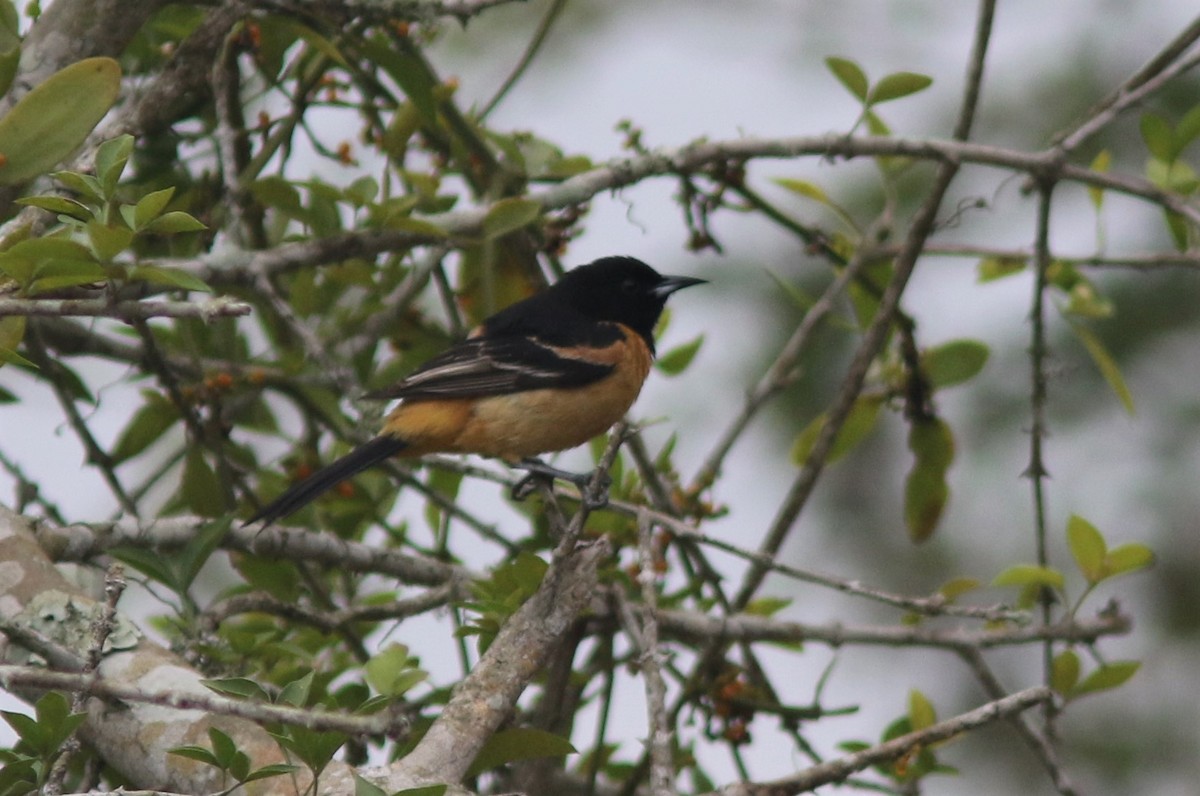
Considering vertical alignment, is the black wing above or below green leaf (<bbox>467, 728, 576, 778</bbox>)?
above

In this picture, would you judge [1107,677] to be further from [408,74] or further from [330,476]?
[408,74]

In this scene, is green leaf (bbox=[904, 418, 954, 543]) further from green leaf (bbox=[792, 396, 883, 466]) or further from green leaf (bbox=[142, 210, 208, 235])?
green leaf (bbox=[142, 210, 208, 235])

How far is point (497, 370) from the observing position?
494 centimetres

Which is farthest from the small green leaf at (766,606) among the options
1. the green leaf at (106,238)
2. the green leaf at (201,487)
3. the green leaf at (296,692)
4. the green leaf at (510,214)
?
the green leaf at (106,238)

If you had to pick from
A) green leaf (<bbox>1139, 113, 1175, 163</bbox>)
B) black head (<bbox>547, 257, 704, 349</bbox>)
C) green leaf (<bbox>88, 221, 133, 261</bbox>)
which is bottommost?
green leaf (<bbox>88, 221, 133, 261</bbox>)

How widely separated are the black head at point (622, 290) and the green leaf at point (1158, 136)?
2.05m

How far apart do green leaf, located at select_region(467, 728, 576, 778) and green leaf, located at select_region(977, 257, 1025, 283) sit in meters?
2.67

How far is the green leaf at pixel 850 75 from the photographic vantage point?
425cm

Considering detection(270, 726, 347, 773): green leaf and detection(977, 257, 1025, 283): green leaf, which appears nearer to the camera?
detection(270, 726, 347, 773): green leaf

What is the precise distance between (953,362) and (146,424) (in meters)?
2.44

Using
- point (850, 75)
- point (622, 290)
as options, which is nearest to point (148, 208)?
point (850, 75)

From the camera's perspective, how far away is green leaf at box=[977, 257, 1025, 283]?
496cm

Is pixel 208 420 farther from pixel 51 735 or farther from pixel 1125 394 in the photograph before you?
pixel 1125 394

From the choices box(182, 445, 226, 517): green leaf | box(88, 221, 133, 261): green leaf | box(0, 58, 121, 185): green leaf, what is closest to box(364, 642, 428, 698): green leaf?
box(88, 221, 133, 261): green leaf
